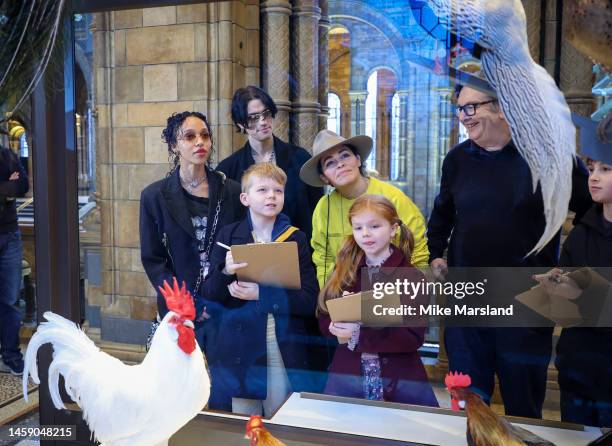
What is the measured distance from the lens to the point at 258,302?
1317mm

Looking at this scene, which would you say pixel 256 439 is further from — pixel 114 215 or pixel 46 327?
pixel 114 215

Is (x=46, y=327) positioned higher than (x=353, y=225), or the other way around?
(x=353, y=225)

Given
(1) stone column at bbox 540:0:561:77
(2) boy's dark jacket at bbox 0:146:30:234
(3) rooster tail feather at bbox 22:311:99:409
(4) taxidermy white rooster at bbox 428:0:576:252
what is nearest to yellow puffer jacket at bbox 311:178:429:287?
(4) taxidermy white rooster at bbox 428:0:576:252

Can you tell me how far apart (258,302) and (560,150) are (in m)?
0.81

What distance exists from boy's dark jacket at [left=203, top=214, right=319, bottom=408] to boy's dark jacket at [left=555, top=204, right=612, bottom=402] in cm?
61

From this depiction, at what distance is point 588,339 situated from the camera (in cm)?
113

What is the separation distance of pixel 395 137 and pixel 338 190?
0.20m

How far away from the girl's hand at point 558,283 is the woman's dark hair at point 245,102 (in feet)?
2.53

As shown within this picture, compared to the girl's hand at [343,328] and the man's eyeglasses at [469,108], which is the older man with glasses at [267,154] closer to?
the girl's hand at [343,328]

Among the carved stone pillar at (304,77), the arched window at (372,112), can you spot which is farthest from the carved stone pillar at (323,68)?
the arched window at (372,112)

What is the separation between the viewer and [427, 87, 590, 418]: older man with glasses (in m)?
1.05

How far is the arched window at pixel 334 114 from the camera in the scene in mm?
1271

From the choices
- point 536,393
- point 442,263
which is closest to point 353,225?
point 442,263

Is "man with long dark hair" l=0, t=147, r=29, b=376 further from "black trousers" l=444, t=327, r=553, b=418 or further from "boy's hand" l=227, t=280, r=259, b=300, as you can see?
"black trousers" l=444, t=327, r=553, b=418
